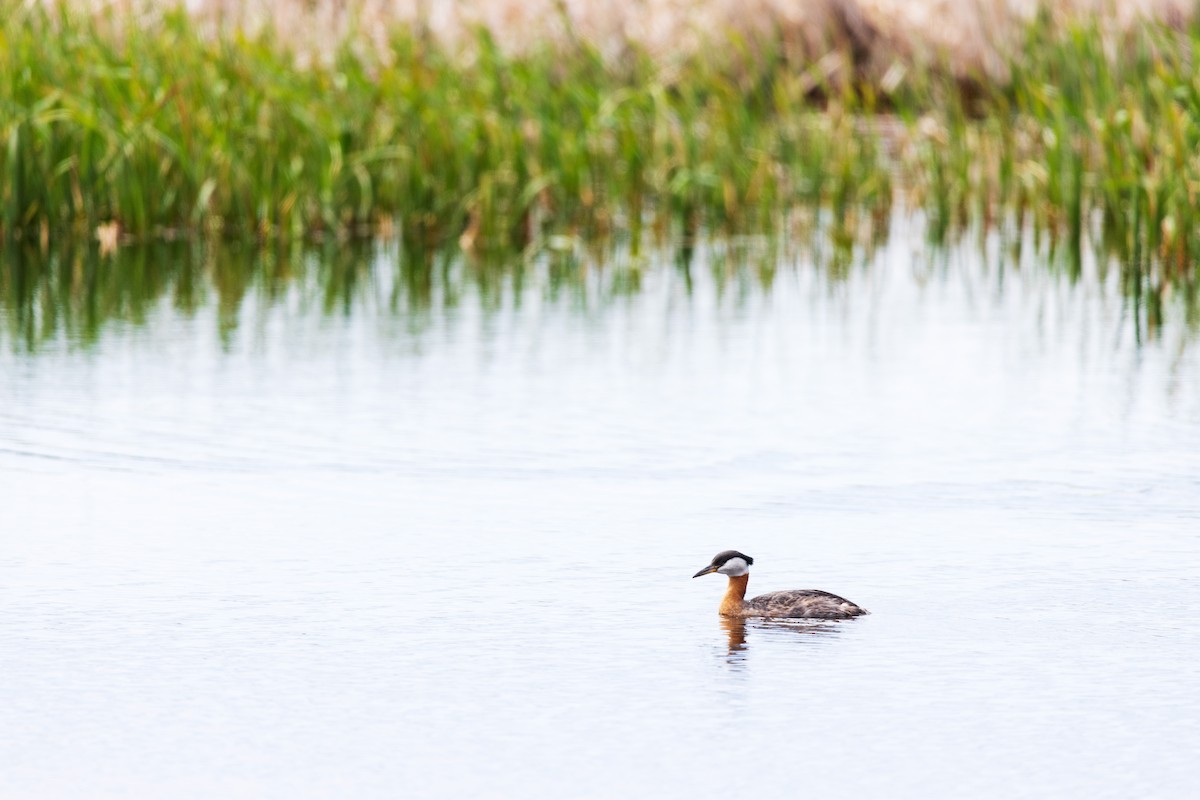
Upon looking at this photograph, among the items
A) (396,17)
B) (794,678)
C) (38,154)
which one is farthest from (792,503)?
(396,17)

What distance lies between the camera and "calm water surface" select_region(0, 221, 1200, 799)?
567cm

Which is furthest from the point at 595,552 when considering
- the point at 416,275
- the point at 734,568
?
the point at 416,275

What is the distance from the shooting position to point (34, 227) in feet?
53.1

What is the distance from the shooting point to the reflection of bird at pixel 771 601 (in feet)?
22.4

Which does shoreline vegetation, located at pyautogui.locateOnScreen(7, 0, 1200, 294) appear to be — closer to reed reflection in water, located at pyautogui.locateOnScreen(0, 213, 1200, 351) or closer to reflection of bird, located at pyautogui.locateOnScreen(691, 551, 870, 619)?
reed reflection in water, located at pyautogui.locateOnScreen(0, 213, 1200, 351)

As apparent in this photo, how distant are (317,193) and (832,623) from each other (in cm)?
1019

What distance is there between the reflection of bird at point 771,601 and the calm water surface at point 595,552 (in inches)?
2.1

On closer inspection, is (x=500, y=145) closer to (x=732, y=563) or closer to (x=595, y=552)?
(x=595, y=552)

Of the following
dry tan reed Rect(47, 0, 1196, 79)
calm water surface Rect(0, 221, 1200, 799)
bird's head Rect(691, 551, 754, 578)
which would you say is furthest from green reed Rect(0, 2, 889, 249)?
bird's head Rect(691, 551, 754, 578)

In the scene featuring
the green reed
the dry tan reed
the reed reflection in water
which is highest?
the dry tan reed

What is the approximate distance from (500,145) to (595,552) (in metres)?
9.29

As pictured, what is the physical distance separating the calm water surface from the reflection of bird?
52 millimetres

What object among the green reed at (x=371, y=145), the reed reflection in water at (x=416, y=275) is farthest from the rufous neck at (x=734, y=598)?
the green reed at (x=371, y=145)

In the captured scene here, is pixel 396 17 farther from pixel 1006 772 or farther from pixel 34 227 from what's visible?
pixel 1006 772
